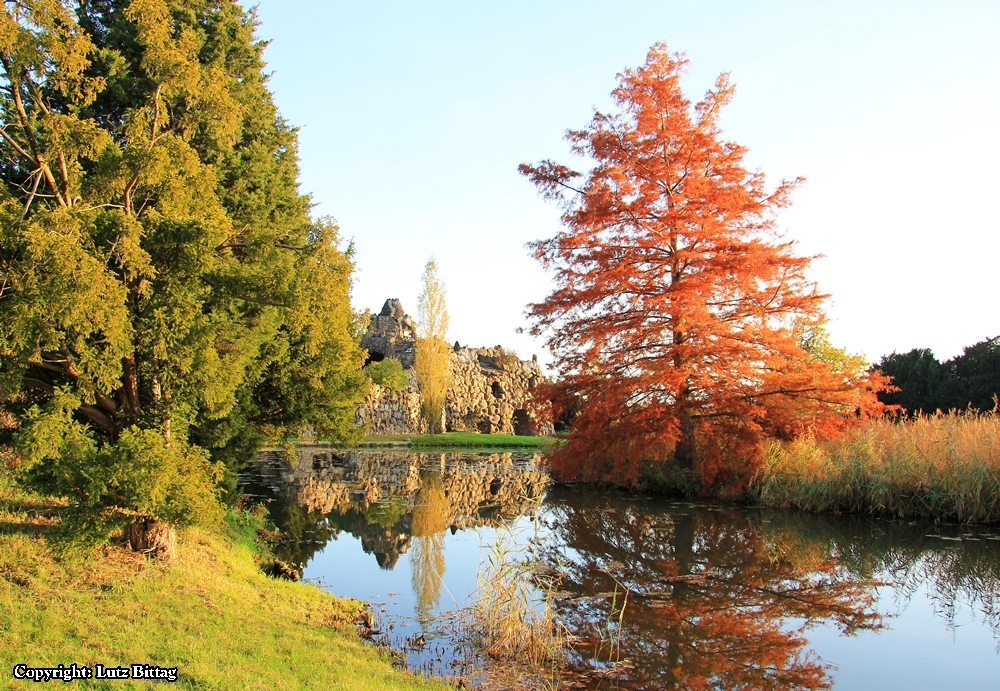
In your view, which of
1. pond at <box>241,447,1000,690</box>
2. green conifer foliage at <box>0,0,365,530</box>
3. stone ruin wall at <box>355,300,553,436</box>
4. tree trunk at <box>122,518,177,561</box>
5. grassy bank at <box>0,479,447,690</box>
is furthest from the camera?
stone ruin wall at <box>355,300,553,436</box>

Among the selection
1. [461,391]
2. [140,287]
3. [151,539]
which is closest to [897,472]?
[151,539]

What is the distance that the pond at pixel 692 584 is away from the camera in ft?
18.1

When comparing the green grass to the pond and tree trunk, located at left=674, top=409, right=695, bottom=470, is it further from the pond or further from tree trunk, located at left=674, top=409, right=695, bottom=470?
the pond

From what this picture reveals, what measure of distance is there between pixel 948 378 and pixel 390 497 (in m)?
24.1

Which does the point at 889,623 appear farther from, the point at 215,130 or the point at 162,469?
the point at 215,130

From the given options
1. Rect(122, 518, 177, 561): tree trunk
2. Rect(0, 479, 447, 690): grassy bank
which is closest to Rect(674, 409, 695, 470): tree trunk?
Rect(0, 479, 447, 690): grassy bank

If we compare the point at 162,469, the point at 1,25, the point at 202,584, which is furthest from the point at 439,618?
the point at 1,25

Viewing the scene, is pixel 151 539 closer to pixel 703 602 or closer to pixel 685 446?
pixel 703 602

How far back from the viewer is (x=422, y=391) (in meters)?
35.4

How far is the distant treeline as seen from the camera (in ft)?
85.7

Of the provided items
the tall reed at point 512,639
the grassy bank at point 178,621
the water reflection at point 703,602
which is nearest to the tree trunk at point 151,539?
the grassy bank at point 178,621

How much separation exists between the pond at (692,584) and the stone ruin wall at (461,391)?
2032 centimetres

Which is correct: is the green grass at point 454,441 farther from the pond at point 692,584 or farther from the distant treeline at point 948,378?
the pond at point 692,584

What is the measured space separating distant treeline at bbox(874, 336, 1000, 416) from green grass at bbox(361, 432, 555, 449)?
15.4 meters
